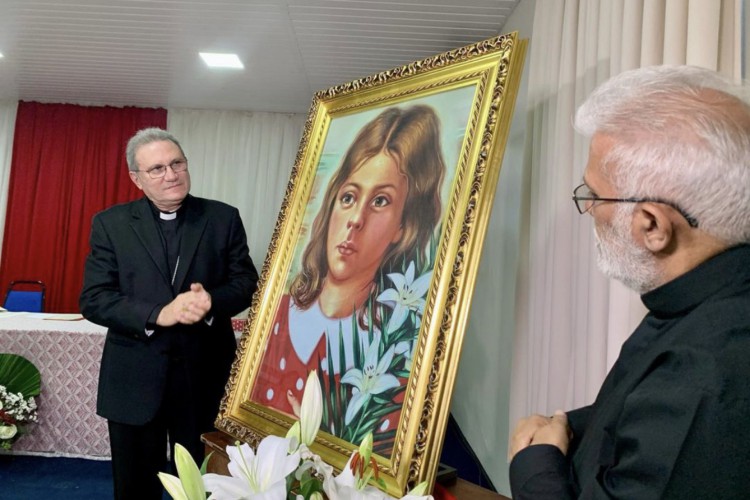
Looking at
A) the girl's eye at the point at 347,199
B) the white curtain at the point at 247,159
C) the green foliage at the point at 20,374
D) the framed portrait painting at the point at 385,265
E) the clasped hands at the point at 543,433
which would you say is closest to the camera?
the clasped hands at the point at 543,433

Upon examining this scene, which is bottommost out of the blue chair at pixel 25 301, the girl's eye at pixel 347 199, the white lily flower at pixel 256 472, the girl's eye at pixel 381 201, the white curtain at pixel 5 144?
the blue chair at pixel 25 301

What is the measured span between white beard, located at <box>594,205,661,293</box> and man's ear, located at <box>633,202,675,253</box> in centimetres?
1

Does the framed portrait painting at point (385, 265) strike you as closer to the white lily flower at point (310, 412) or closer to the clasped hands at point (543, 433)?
the clasped hands at point (543, 433)

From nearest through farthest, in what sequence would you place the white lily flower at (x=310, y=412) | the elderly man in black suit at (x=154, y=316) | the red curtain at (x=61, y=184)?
1. the white lily flower at (x=310, y=412)
2. the elderly man in black suit at (x=154, y=316)
3. the red curtain at (x=61, y=184)

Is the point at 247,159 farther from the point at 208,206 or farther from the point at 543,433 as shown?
the point at 543,433

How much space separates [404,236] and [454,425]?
3.47 metres

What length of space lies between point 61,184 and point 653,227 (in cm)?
743

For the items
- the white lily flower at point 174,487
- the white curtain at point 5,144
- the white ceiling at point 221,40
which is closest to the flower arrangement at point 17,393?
the white ceiling at point 221,40

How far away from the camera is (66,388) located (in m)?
3.36

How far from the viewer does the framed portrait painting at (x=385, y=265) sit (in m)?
1.25

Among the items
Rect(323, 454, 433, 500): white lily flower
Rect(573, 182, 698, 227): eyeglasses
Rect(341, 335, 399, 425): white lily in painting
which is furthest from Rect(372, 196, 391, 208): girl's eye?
Rect(323, 454, 433, 500): white lily flower

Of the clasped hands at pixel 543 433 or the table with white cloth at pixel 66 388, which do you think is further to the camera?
the table with white cloth at pixel 66 388

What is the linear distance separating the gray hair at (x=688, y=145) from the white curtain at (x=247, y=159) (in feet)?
20.5

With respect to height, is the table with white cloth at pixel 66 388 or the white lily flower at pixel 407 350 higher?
the white lily flower at pixel 407 350
